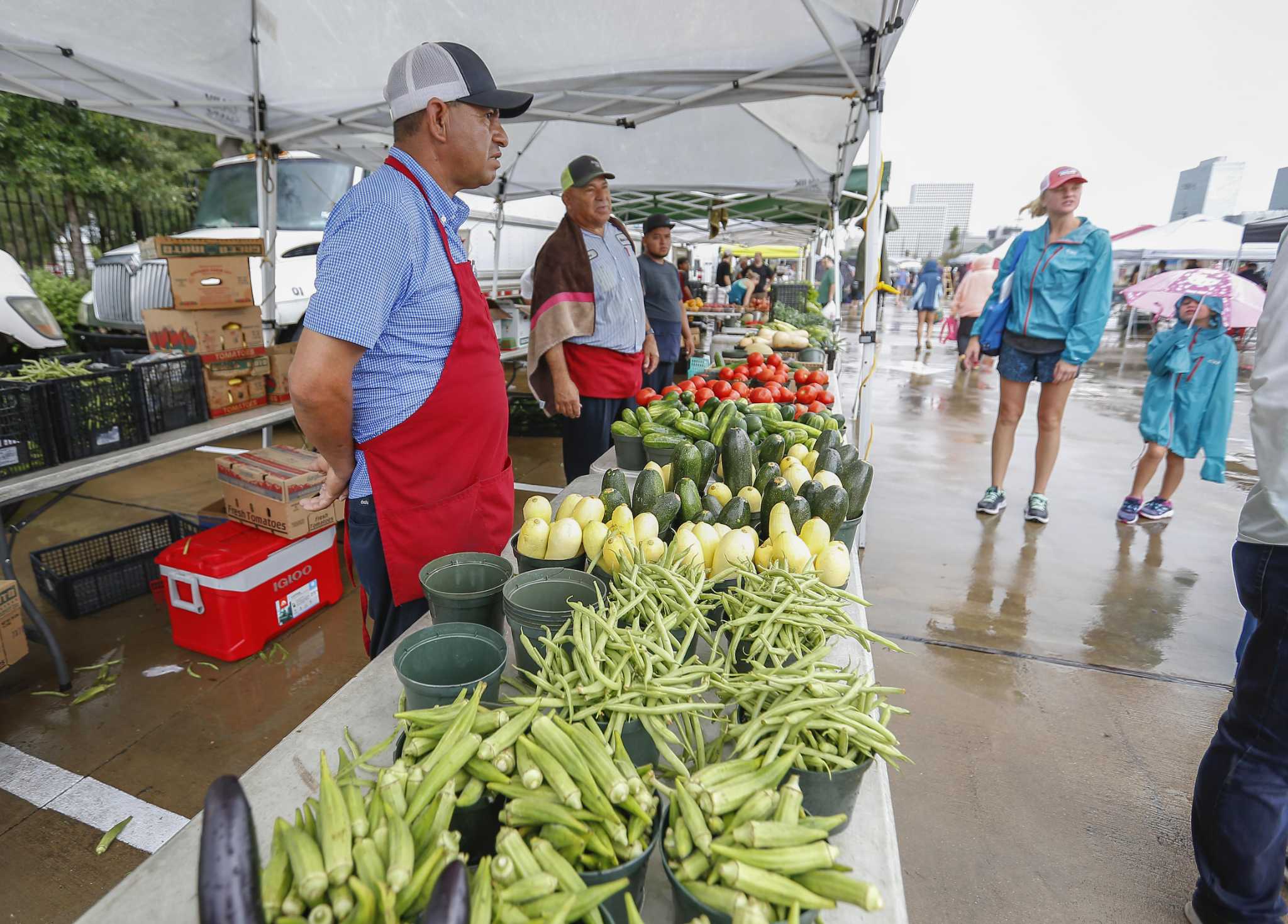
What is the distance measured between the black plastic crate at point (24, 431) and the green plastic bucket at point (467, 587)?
2.64 m

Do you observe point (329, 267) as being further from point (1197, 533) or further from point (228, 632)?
point (1197, 533)

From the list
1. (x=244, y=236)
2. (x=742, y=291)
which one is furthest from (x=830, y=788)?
(x=742, y=291)

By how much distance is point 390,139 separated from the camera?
6.30 m

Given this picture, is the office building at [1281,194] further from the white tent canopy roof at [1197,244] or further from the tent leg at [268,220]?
the tent leg at [268,220]

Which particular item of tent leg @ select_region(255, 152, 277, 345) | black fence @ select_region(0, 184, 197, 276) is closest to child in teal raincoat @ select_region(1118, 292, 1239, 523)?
tent leg @ select_region(255, 152, 277, 345)

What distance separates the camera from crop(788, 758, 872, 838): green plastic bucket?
1.14 meters

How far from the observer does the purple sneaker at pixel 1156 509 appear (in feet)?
19.3

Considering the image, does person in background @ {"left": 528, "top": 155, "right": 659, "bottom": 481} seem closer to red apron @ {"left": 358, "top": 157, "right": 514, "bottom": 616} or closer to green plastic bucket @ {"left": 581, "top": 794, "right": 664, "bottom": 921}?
red apron @ {"left": 358, "top": 157, "right": 514, "bottom": 616}

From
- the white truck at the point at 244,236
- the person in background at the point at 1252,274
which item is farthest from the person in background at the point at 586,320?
the person in background at the point at 1252,274

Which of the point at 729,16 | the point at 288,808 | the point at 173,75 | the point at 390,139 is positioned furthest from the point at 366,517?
the point at 390,139

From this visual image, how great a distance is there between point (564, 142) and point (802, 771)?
894 centimetres

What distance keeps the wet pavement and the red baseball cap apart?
2.68 metres

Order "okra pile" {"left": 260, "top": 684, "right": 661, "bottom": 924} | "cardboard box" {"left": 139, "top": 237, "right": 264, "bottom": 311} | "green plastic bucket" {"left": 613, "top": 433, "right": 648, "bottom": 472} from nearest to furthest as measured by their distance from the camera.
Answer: "okra pile" {"left": 260, "top": 684, "right": 661, "bottom": 924} → "green plastic bucket" {"left": 613, "top": 433, "right": 648, "bottom": 472} → "cardboard box" {"left": 139, "top": 237, "right": 264, "bottom": 311}

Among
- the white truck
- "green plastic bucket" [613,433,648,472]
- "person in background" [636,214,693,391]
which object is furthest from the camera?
the white truck
